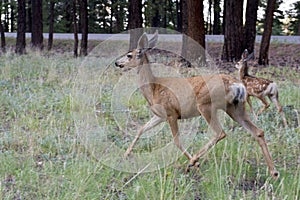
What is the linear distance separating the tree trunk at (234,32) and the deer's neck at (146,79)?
11005 millimetres

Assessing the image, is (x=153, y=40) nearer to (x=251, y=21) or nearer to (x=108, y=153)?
(x=108, y=153)

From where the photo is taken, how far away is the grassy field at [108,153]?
4.10 metres

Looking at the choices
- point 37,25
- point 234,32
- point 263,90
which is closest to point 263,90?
point 263,90

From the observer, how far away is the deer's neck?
5473 millimetres

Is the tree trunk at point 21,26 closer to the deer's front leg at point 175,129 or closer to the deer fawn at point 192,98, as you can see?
the deer fawn at point 192,98

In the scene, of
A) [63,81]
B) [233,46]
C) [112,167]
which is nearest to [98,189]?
[112,167]

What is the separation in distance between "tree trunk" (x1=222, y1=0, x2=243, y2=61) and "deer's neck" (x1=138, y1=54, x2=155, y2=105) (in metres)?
11.0

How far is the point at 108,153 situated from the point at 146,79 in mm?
938

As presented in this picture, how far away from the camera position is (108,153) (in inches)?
215

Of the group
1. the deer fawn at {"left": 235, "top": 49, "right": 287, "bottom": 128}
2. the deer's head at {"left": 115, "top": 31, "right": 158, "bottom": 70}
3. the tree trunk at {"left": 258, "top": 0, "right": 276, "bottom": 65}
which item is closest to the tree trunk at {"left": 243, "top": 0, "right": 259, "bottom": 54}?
the tree trunk at {"left": 258, "top": 0, "right": 276, "bottom": 65}

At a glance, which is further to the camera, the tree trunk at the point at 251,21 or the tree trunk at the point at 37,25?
the tree trunk at the point at 37,25

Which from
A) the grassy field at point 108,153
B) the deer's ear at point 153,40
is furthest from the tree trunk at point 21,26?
the deer's ear at point 153,40

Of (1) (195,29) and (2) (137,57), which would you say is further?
(1) (195,29)

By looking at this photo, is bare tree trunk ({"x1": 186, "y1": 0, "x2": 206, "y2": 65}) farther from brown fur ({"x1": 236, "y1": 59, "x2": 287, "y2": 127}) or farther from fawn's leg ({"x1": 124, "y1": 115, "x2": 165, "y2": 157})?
fawn's leg ({"x1": 124, "y1": 115, "x2": 165, "y2": 157})
